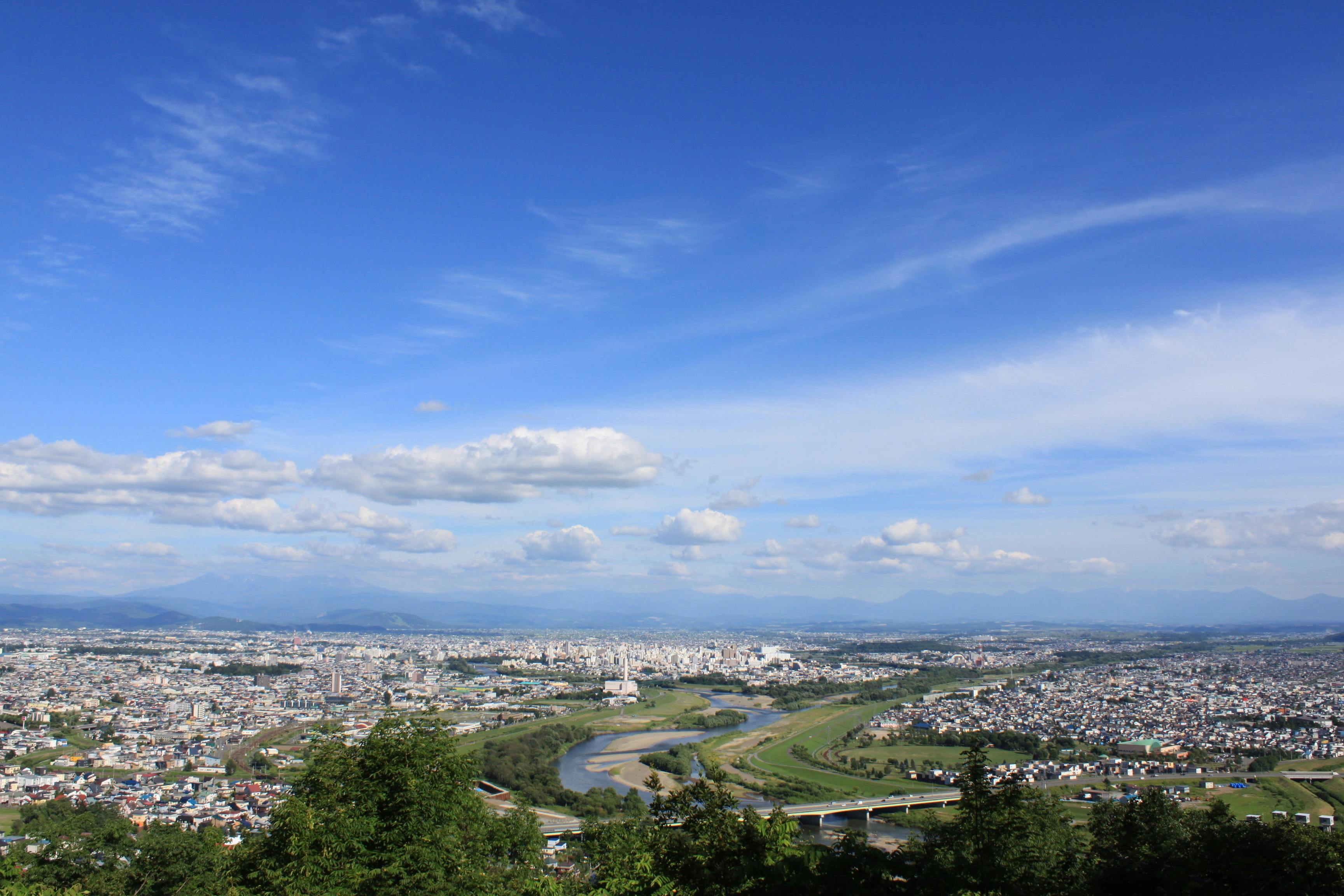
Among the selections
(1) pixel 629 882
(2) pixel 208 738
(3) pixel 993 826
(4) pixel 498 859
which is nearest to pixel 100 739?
(2) pixel 208 738

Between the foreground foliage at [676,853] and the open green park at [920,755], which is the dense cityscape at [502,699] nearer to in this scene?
the open green park at [920,755]

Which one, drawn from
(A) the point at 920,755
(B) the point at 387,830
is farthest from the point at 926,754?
(B) the point at 387,830

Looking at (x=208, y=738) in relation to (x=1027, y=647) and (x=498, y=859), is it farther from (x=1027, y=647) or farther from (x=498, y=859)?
(x=1027, y=647)

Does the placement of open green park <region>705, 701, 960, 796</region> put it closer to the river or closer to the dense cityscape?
the river

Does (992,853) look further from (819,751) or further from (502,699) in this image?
(502,699)

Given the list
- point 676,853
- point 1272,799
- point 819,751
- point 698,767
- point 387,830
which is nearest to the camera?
point 387,830

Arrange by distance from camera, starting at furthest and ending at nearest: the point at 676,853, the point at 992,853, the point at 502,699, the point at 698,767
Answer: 1. the point at 502,699
2. the point at 698,767
3. the point at 676,853
4. the point at 992,853

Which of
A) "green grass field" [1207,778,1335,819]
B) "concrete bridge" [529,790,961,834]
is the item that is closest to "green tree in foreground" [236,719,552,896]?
"concrete bridge" [529,790,961,834]
